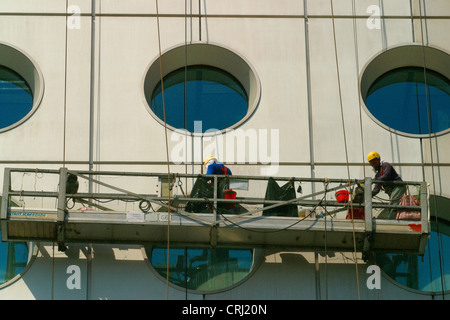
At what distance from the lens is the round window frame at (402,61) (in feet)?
87.7

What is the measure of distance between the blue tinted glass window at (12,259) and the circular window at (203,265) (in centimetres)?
278

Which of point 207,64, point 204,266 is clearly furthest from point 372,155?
point 207,64

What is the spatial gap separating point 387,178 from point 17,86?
9.36m

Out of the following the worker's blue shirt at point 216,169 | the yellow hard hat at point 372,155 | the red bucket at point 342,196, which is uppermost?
the yellow hard hat at point 372,155

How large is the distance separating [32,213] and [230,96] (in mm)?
6224

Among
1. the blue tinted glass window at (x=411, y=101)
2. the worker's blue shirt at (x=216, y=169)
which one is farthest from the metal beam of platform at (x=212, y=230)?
the blue tinted glass window at (x=411, y=101)

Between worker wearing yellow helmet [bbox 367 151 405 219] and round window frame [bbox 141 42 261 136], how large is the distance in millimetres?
3343

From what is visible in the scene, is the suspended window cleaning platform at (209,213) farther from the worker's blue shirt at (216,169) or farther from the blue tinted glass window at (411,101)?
the blue tinted glass window at (411,101)

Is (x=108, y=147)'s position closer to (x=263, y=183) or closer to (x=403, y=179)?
(x=263, y=183)

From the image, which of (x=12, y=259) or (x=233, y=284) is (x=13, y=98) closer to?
(x=12, y=259)

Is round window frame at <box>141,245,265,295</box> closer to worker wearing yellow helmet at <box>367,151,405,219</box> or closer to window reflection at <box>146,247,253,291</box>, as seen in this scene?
window reflection at <box>146,247,253,291</box>

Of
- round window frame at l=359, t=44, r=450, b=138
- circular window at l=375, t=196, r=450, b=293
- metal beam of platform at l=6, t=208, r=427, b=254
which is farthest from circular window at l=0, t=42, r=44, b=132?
circular window at l=375, t=196, r=450, b=293

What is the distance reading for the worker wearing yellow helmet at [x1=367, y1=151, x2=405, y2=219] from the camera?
2361 centimetres
